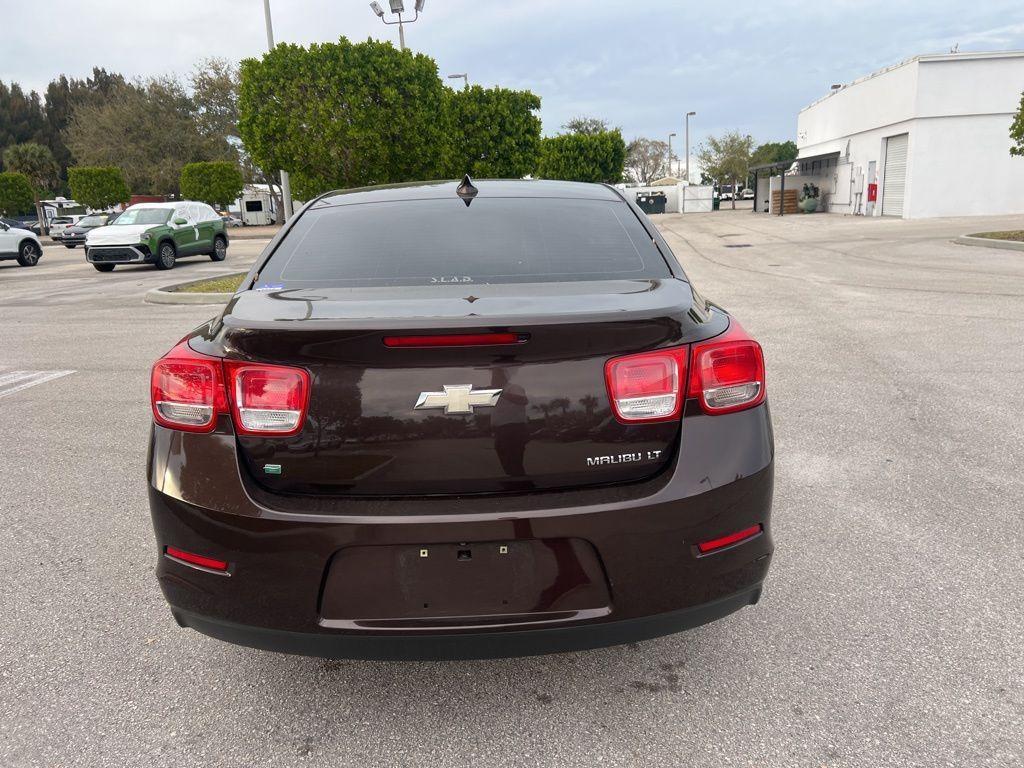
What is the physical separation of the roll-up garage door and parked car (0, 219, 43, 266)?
33.7m

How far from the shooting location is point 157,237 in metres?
20.5

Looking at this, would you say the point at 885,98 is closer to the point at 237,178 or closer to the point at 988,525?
the point at 237,178

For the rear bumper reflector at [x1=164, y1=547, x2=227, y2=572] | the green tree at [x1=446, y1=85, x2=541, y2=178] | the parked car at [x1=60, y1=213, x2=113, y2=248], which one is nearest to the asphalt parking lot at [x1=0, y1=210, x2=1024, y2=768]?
the rear bumper reflector at [x1=164, y1=547, x2=227, y2=572]

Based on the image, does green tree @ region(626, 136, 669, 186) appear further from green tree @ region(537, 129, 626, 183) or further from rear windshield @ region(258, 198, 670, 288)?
rear windshield @ region(258, 198, 670, 288)

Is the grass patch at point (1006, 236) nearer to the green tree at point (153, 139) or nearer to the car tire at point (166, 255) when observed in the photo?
the car tire at point (166, 255)

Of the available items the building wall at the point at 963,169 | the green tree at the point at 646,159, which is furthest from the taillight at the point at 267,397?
the green tree at the point at 646,159

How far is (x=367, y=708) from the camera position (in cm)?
249

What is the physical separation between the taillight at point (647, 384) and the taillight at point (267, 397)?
83 cm

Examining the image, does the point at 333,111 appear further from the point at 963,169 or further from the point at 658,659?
the point at 963,169

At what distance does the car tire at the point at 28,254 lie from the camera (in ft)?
79.4

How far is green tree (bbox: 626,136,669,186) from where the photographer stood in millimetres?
103188

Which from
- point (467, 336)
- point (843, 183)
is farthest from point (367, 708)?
point (843, 183)

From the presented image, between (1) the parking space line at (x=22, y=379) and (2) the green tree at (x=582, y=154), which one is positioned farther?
(2) the green tree at (x=582, y=154)

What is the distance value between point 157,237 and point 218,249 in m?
2.91
